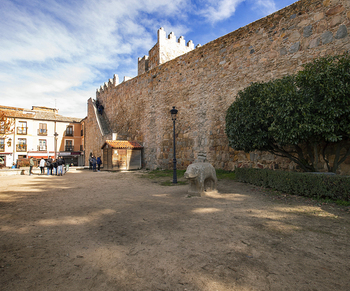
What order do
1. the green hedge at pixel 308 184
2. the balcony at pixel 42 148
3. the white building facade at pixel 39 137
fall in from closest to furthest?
the green hedge at pixel 308 184, the white building facade at pixel 39 137, the balcony at pixel 42 148

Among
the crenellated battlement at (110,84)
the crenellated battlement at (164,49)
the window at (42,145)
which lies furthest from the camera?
the window at (42,145)

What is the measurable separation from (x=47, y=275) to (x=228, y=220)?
9.84ft

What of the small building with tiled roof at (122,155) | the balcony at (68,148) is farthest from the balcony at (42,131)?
the small building with tiled roof at (122,155)

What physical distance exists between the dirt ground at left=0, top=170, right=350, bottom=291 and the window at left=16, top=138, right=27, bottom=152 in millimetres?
30253

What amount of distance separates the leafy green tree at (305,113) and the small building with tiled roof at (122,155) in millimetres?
10056

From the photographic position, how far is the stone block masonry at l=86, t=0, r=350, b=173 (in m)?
7.43

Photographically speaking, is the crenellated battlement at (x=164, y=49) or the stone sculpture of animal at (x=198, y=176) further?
the crenellated battlement at (x=164, y=49)

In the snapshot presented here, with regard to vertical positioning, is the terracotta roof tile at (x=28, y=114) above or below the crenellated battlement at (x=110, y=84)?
below

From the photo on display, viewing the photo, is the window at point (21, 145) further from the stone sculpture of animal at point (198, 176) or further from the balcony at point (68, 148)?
the stone sculpture of animal at point (198, 176)

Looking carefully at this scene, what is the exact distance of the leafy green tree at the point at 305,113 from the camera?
5.28 metres

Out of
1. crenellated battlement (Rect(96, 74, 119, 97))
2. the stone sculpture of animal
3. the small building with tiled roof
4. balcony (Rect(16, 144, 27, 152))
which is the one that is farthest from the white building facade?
the stone sculpture of animal

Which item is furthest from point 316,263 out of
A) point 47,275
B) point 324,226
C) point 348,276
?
point 47,275

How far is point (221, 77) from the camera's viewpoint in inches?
421

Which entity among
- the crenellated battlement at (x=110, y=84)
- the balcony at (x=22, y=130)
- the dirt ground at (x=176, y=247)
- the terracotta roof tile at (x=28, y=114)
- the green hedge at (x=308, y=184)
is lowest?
the dirt ground at (x=176, y=247)
